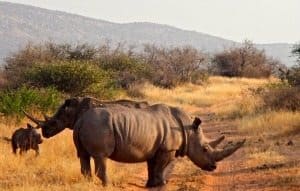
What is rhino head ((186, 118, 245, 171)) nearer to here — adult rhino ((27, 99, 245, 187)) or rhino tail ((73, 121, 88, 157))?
adult rhino ((27, 99, 245, 187))

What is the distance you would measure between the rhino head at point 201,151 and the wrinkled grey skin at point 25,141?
14.5 ft

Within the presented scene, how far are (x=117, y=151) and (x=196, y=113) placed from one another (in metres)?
18.5

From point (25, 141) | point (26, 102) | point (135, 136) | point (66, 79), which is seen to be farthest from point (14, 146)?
point (66, 79)

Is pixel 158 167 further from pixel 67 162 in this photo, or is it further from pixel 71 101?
pixel 67 162

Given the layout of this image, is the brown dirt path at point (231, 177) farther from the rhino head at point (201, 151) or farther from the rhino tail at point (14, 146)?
the rhino tail at point (14, 146)

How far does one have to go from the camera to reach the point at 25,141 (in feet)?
48.9

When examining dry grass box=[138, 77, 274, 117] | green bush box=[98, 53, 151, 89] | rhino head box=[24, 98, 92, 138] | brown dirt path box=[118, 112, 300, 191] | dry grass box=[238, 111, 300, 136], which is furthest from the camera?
green bush box=[98, 53, 151, 89]

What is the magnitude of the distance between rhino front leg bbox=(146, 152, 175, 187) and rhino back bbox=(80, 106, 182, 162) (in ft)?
0.42

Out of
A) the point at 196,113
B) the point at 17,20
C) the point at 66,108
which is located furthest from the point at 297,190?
the point at 17,20

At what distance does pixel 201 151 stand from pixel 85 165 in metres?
2.03

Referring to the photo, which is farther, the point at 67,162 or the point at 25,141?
the point at 25,141

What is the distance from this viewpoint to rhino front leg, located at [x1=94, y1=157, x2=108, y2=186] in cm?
1067

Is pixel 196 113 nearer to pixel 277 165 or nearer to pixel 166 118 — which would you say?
pixel 277 165

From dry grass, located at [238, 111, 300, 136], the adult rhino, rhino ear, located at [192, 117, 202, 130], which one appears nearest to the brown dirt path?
the adult rhino
